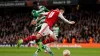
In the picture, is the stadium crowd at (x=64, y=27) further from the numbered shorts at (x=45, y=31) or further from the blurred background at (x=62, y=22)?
the numbered shorts at (x=45, y=31)

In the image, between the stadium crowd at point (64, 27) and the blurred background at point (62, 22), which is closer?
the stadium crowd at point (64, 27)

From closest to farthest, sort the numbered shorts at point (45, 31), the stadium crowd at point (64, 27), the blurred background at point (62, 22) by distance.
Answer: the numbered shorts at point (45, 31) → the stadium crowd at point (64, 27) → the blurred background at point (62, 22)

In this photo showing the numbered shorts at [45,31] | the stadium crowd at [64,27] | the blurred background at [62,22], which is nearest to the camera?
the numbered shorts at [45,31]

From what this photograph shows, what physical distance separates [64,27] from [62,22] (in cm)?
71

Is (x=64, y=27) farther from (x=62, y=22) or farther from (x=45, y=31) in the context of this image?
(x=45, y=31)

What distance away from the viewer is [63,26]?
134 feet

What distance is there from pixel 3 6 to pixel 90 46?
12065 mm

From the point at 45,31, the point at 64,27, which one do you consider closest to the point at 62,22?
the point at 64,27

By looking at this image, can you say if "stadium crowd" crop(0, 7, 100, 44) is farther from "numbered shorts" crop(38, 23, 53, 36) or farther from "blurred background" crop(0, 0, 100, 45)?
"numbered shorts" crop(38, 23, 53, 36)

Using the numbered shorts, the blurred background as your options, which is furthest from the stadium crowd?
the numbered shorts

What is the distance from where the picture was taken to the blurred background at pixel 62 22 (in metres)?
38.2

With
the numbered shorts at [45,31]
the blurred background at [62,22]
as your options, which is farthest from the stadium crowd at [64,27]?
the numbered shorts at [45,31]

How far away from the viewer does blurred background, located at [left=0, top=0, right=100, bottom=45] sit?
125 feet

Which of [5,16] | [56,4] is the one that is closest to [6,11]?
[5,16]
